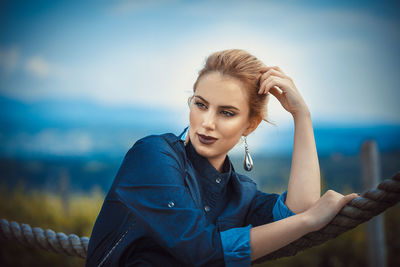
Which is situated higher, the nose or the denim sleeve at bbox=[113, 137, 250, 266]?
the nose

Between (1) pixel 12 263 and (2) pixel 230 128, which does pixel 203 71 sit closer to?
(2) pixel 230 128

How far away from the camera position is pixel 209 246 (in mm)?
1099

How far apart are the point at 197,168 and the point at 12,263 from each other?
406cm

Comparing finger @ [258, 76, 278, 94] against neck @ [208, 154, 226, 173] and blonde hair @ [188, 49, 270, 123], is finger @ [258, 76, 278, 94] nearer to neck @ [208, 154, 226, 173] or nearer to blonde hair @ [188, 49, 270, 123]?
blonde hair @ [188, 49, 270, 123]

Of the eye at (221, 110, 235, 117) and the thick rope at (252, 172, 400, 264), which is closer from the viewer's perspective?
the thick rope at (252, 172, 400, 264)

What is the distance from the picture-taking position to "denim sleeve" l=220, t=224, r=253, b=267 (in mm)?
1110

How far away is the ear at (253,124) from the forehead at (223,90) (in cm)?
13

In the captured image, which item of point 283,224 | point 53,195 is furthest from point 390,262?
point 53,195

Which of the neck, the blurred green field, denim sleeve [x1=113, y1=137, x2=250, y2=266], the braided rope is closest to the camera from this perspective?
denim sleeve [x1=113, y1=137, x2=250, y2=266]

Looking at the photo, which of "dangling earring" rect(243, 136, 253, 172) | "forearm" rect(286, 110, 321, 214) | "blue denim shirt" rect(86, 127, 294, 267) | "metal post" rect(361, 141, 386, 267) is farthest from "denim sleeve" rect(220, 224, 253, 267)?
"metal post" rect(361, 141, 386, 267)

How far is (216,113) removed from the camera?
1399 millimetres

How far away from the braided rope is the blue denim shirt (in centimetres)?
49

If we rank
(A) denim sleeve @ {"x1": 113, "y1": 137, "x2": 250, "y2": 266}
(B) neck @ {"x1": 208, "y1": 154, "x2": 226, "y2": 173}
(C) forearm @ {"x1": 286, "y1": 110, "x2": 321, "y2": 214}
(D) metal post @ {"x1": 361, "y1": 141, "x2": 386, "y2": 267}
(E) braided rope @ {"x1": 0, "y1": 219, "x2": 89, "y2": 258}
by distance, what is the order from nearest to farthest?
1. (A) denim sleeve @ {"x1": 113, "y1": 137, "x2": 250, "y2": 266}
2. (C) forearm @ {"x1": 286, "y1": 110, "x2": 321, "y2": 214}
3. (B) neck @ {"x1": 208, "y1": 154, "x2": 226, "y2": 173}
4. (E) braided rope @ {"x1": 0, "y1": 219, "x2": 89, "y2": 258}
5. (D) metal post @ {"x1": 361, "y1": 141, "x2": 386, "y2": 267}

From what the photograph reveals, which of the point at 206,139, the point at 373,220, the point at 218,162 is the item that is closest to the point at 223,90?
the point at 206,139
